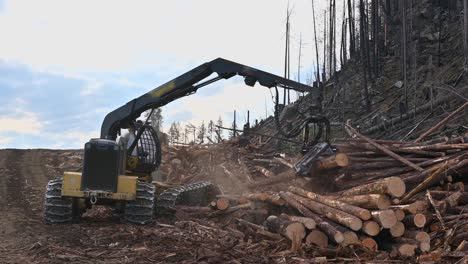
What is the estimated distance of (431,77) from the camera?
82.0 ft

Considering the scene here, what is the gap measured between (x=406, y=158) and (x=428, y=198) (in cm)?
159

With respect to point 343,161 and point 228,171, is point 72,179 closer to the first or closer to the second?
point 343,161

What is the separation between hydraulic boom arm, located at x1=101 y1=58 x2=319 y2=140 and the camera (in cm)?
1146

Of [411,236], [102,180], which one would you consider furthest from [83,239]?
[411,236]

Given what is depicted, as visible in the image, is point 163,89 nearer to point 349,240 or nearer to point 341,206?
point 341,206

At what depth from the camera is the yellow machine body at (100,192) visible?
32.8 ft

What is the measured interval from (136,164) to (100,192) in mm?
2215

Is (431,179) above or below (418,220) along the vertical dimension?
above

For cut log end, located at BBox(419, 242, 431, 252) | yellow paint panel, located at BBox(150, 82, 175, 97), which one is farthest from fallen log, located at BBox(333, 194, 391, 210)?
yellow paint panel, located at BBox(150, 82, 175, 97)

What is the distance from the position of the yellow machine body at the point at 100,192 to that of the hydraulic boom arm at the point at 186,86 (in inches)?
98.5

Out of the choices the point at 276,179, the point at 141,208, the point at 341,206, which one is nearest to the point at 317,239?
the point at 341,206

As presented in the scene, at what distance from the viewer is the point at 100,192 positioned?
32.8 ft

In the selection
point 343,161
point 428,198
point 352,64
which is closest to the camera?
point 428,198

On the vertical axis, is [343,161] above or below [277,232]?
above
